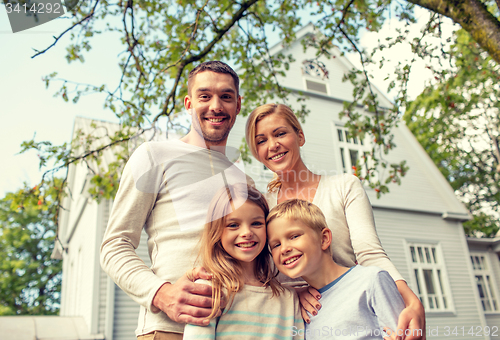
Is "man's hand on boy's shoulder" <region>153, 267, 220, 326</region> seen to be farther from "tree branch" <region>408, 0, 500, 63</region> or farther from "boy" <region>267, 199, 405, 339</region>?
"tree branch" <region>408, 0, 500, 63</region>

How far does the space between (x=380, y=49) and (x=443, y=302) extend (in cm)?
876

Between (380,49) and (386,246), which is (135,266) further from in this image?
(386,246)

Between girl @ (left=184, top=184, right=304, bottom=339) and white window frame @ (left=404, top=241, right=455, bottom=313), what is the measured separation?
1015cm

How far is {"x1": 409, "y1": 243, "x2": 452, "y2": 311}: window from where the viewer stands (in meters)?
10.7

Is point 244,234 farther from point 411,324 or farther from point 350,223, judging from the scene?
point 411,324

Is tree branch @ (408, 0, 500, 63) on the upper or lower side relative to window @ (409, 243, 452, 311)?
upper

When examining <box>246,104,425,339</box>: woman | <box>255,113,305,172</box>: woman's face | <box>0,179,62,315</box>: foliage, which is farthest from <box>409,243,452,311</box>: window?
<box>0,179,62,315</box>: foliage

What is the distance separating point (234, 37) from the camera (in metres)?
6.13

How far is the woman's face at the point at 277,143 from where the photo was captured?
1.90 meters

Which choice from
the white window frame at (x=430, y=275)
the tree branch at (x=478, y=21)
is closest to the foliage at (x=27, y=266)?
the white window frame at (x=430, y=275)

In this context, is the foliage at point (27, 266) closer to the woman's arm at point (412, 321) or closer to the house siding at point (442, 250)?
the house siding at point (442, 250)

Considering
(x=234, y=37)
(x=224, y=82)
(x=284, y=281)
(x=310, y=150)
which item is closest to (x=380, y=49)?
(x=234, y=37)

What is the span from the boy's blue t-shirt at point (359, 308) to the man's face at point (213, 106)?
0.89 m

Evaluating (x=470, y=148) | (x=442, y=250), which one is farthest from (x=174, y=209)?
(x=470, y=148)
